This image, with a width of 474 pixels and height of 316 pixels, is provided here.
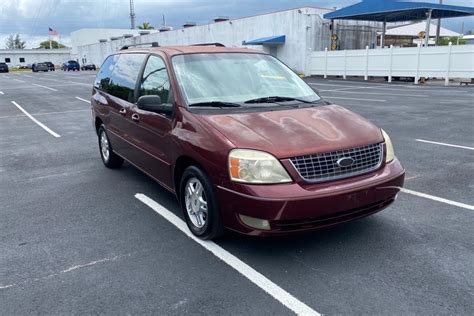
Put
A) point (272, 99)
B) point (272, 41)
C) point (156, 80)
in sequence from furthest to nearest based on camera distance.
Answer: point (272, 41) < point (156, 80) < point (272, 99)

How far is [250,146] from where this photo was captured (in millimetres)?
3588

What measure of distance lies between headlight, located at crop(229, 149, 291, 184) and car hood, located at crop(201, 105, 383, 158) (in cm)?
6

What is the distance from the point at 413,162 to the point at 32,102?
16.5 metres

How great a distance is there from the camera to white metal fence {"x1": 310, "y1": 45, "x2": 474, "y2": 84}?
73.1ft

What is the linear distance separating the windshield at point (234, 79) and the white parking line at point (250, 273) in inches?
51.0

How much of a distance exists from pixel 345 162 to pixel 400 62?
944 inches

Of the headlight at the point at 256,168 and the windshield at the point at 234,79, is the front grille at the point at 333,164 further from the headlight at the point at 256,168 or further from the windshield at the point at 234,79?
the windshield at the point at 234,79

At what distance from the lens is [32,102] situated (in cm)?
1856

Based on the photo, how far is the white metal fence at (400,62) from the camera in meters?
22.3

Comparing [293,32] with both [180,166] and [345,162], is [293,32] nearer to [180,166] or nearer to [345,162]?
[180,166]

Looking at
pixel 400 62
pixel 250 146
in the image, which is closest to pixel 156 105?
pixel 250 146

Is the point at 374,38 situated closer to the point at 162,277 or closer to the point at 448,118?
the point at 448,118

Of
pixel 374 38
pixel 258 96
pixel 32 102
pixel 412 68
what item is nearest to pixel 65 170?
pixel 258 96

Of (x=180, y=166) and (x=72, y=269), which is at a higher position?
(x=180, y=166)
